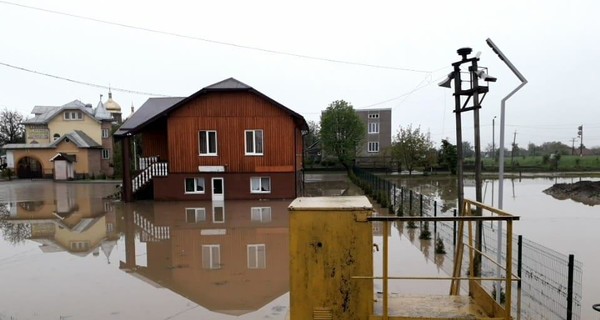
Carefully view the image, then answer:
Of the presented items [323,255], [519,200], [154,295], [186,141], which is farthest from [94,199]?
[519,200]

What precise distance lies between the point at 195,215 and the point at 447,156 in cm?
3998

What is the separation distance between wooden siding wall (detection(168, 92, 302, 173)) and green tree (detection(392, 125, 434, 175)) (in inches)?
1038

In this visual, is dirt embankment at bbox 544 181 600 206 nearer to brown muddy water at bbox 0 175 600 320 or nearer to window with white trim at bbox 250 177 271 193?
brown muddy water at bbox 0 175 600 320

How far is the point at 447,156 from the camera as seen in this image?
49.6 meters

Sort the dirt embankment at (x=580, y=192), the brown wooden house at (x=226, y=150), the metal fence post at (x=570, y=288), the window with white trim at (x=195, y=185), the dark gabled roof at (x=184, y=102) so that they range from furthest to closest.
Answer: the dirt embankment at (x=580, y=192) → the window with white trim at (x=195, y=185) → the brown wooden house at (x=226, y=150) → the dark gabled roof at (x=184, y=102) → the metal fence post at (x=570, y=288)

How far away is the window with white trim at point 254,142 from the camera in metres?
22.7

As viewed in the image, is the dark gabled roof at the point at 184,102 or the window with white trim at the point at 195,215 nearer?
the window with white trim at the point at 195,215

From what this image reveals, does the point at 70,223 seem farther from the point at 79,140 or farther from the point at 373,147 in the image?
the point at 373,147

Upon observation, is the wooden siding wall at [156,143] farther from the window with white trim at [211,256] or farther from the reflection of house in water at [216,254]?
the window with white trim at [211,256]

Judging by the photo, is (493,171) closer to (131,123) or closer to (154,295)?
(131,123)

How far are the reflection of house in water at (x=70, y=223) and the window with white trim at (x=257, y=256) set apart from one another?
426cm

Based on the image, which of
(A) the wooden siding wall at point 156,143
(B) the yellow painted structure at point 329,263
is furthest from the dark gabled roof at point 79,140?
(B) the yellow painted structure at point 329,263

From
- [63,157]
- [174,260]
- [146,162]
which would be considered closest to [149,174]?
[146,162]

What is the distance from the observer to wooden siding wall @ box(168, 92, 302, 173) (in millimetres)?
22500
